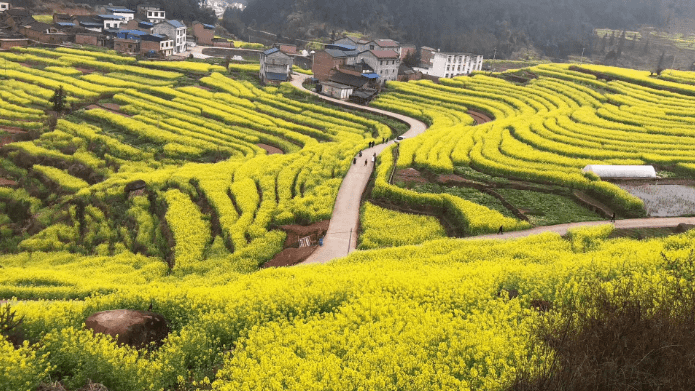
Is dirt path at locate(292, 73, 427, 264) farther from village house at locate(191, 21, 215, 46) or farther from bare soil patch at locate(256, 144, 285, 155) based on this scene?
village house at locate(191, 21, 215, 46)

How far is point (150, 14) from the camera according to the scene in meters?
103

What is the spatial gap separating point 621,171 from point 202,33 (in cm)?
8798

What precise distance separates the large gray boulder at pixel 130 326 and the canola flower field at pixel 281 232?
555mm

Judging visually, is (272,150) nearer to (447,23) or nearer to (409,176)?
(409,176)

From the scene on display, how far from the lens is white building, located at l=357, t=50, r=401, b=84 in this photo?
75.6 meters

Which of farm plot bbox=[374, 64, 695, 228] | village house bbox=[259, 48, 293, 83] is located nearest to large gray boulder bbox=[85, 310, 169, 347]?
farm plot bbox=[374, 64, 695, 228]

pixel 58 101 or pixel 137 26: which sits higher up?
pixel 137 26

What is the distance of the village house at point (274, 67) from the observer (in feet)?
242

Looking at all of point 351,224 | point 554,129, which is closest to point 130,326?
point 351,224

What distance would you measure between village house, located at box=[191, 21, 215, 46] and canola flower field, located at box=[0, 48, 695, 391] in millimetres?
35402

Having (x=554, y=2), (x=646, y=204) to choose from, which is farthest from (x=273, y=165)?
(x=554, y=2)

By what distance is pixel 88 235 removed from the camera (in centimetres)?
3262

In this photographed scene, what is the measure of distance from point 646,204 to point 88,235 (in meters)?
34.0

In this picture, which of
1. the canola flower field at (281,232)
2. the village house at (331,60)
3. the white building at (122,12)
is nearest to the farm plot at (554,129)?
the canola flower field at (281,232)
